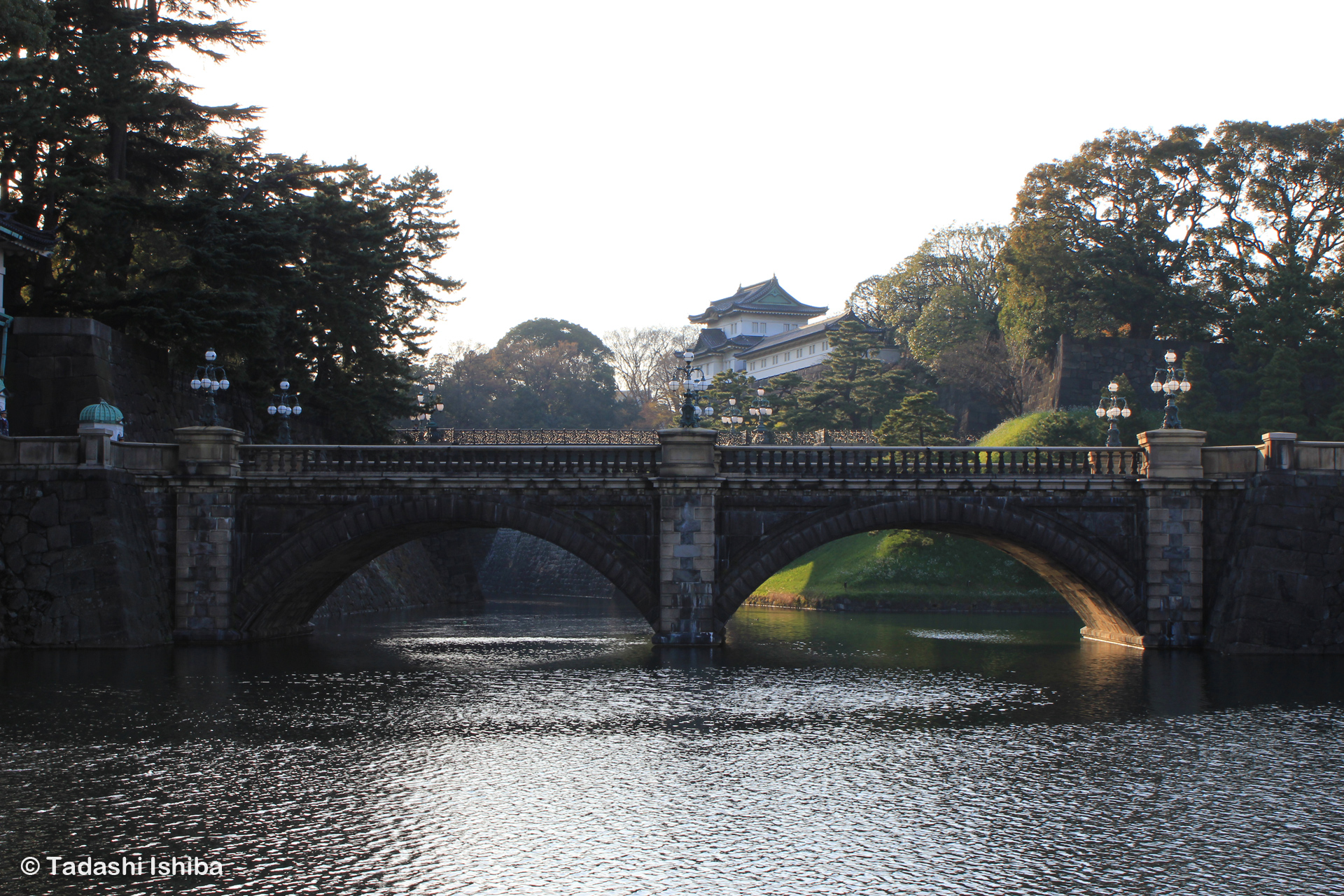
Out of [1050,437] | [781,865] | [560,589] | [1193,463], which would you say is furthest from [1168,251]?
[781,865]

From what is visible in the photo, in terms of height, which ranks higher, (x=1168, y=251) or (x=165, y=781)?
(x=1168, y=251)

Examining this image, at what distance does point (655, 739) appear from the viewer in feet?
61.8

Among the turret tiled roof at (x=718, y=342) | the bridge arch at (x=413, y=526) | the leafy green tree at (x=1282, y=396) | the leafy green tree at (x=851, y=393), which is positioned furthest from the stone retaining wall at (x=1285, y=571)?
the turret tiled roof at (x=718, y=342)

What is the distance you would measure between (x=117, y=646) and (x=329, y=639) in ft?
26.3

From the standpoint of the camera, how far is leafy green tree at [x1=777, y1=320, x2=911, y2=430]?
65688mm

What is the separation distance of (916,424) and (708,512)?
29.9m

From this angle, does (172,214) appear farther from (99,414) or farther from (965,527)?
(965,527)

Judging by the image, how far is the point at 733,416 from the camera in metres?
46.3

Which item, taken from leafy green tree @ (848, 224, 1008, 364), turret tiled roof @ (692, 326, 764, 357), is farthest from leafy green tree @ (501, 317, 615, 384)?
leafy green tree @ (848, 224, 1008, 364)

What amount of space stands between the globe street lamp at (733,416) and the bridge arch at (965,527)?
41.0ft

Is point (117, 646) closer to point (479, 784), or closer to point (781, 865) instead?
point (479, 784)

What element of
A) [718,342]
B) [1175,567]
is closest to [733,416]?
[1175,567]

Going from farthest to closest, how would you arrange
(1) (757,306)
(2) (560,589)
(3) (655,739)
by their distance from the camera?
(1) (757,306) → (2) (560,589) → (3) (655,739)

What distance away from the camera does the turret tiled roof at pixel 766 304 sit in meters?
A: 108
